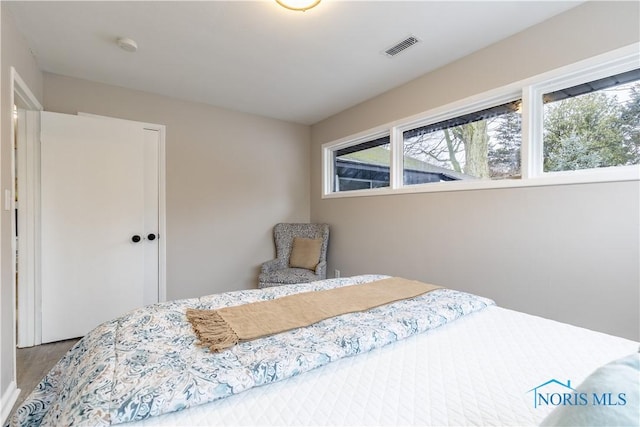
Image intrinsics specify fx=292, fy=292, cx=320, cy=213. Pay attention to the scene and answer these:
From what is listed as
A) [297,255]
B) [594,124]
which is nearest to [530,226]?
[594,124]

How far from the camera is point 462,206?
2367 millimetres

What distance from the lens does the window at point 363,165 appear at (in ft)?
10.6

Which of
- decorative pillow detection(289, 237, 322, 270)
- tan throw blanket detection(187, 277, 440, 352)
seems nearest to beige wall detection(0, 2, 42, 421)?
tan throw blanket detection(187, 277, 440, 352)

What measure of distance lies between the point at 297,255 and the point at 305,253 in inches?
4.5

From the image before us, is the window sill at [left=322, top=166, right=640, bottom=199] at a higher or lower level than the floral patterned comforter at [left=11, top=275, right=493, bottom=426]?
higher

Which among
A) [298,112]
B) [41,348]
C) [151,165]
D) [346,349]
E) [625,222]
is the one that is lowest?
[41,348]

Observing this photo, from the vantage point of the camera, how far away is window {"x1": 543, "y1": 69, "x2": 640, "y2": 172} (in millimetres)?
1673

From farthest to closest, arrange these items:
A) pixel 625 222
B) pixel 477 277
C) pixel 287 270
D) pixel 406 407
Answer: pixel 287 270, pixel 477 277, pixel 625 222, pixel 406 407

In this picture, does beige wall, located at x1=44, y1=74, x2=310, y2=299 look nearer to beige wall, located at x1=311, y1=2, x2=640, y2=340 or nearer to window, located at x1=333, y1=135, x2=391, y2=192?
window, located at x1=333, y1=135, x2=391, y2=192

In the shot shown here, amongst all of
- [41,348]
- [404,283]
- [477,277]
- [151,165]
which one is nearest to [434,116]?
[477,277]

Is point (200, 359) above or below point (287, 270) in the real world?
above

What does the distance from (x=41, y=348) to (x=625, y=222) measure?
423cm

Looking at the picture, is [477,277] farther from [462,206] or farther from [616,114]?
[616,114]

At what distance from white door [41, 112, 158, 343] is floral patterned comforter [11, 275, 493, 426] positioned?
1740 mm
